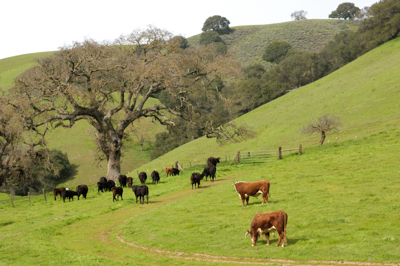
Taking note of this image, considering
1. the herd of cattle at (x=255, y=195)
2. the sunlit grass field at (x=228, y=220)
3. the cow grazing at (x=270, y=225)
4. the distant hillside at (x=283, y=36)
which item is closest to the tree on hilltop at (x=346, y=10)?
the distant hillside at (x=283, y=36)

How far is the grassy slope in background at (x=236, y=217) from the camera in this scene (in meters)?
13.4

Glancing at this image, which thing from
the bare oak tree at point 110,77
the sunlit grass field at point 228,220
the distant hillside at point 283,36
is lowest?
the sunlit grass field at point 228,220

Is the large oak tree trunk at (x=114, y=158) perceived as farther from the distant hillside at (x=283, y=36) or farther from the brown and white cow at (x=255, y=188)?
the distant hillside at (x=283, y=36)

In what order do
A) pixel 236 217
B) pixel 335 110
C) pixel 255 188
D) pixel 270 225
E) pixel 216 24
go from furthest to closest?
pixel 216 24
pixel 335 110
pixel 255 188
pixel 236 217
pixel 270 225

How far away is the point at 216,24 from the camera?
18475 cm

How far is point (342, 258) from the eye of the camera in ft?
38.0

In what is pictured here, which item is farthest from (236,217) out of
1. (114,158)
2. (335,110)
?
(335,110)

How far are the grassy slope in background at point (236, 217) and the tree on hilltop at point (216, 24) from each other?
151 m

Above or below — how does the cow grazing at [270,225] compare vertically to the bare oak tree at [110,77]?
below

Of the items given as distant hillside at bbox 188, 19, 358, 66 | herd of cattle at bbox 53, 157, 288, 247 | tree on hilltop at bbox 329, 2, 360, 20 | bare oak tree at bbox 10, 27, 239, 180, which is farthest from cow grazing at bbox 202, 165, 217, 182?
tree on hilltop at bbox 329, 2, 360, 20

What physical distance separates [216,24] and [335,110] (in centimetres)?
13878

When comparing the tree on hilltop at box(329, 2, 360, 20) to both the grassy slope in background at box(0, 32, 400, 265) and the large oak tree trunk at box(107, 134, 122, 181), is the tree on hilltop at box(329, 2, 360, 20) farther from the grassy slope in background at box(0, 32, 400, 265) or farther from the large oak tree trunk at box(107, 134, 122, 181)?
the large oak tree trunk at box(107, 134, 122, 181)

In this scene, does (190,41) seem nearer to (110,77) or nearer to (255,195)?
(110,77)

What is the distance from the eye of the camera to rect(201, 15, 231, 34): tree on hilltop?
603ft
